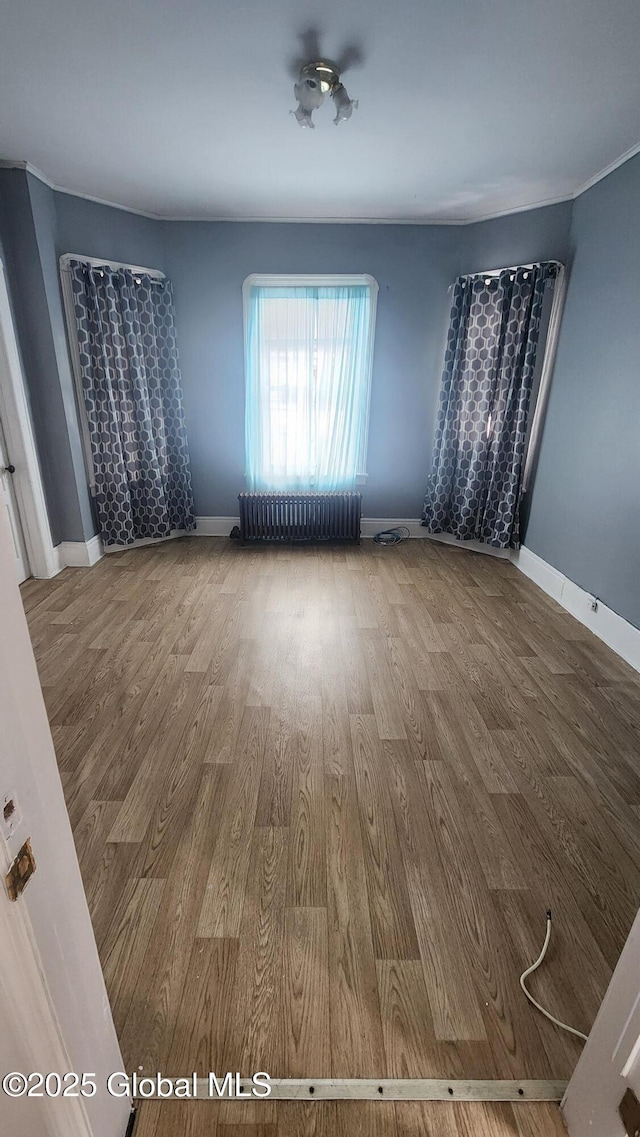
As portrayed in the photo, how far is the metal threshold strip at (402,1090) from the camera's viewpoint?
110cm

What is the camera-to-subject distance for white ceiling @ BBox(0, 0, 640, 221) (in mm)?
1772

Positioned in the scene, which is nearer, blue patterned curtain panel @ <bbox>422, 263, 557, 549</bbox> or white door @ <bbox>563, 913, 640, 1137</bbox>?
white door @ <bbox>563, 913, 640, 1137</bbox>

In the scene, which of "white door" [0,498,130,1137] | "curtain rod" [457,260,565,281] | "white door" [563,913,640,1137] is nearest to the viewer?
"white door" [0,498,130,1137]

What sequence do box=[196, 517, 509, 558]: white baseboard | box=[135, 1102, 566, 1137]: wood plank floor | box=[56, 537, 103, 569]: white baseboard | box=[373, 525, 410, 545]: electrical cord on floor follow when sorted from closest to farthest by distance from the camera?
box=[135, 1102, 566, 1137]: wood plank floor
box=[56, 537, 103, 569]: white baseboard
box=[373, 525, 410, 545]: electrical cord on floor
box=[196, 517, 509, 558]: white baseboard

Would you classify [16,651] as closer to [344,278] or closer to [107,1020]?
[107,1020]

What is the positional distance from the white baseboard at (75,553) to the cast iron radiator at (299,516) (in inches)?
51.4

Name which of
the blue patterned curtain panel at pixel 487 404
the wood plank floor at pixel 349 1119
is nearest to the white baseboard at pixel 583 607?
the blue patterned curtain panel at pixel 487 404

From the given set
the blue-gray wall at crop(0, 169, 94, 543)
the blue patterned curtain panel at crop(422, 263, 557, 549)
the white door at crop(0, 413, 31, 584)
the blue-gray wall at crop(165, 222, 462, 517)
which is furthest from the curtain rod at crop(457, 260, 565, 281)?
the white door at crop(0, 413, 31, 584)

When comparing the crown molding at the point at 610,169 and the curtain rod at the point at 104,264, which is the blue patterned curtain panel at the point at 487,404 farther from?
the curtain rod at the point at 104,264

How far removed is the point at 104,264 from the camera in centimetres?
370

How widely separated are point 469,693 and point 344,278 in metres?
3.50

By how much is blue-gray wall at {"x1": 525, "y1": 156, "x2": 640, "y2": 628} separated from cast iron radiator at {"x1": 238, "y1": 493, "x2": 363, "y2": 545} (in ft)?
5.46

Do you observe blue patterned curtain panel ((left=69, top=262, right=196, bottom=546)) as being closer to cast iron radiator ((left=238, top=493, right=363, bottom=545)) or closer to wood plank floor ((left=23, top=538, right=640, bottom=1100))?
cast iron radiator ((left=238, top=493, right=363, bottom=545))

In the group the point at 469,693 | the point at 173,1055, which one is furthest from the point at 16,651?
the point at 469,693
